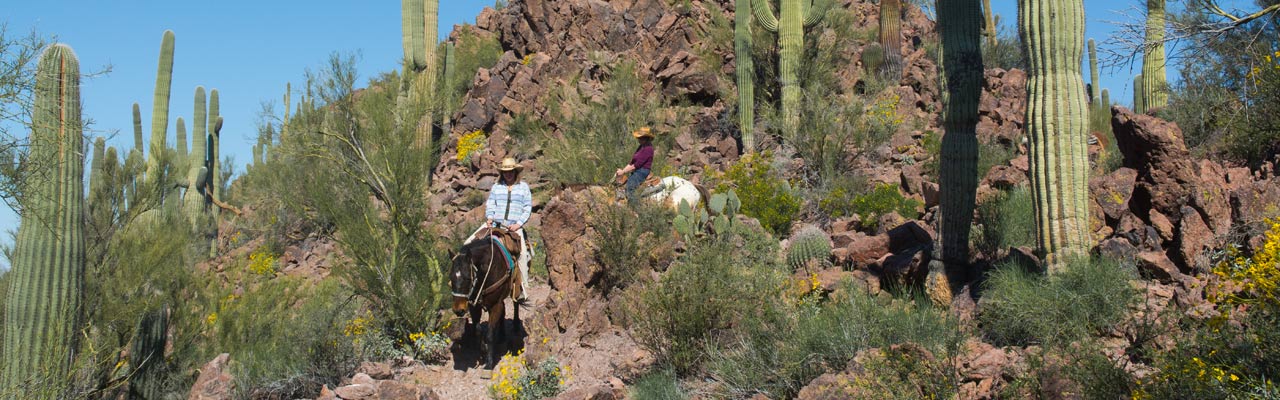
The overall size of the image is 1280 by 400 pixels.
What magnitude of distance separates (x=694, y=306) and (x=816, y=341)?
1396 millimetres

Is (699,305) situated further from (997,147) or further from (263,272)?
(263,272)

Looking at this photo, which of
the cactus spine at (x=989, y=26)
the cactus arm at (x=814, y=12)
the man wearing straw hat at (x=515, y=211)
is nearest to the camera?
the man wearing straw hat at (x=515, y=211)

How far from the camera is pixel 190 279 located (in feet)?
36.5

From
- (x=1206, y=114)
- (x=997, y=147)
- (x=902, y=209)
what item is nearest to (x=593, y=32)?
(x=997, y=147)

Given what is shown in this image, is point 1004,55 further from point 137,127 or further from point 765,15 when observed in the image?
point 137,127

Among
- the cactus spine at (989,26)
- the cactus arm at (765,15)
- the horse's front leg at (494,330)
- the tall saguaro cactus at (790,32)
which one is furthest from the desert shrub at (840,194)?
the cactus spine at (989,26)

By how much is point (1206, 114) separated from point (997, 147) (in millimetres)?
4934

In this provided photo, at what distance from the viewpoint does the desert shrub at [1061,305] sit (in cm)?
633

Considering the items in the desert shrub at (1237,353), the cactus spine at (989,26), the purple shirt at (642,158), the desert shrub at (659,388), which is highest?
the cactus spine at (989,26)

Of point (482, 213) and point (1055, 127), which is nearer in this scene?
point (1055, 127)

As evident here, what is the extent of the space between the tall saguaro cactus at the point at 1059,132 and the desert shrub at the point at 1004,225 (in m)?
1.77

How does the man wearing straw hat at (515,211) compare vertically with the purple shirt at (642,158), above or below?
below

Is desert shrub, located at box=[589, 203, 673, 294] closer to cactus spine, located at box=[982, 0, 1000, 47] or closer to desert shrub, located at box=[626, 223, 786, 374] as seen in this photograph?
desert shrub, located at box=[626, 223, 786, 374]

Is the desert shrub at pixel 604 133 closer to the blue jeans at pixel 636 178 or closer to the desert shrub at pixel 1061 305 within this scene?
the blue jeans at pixel 636 178
